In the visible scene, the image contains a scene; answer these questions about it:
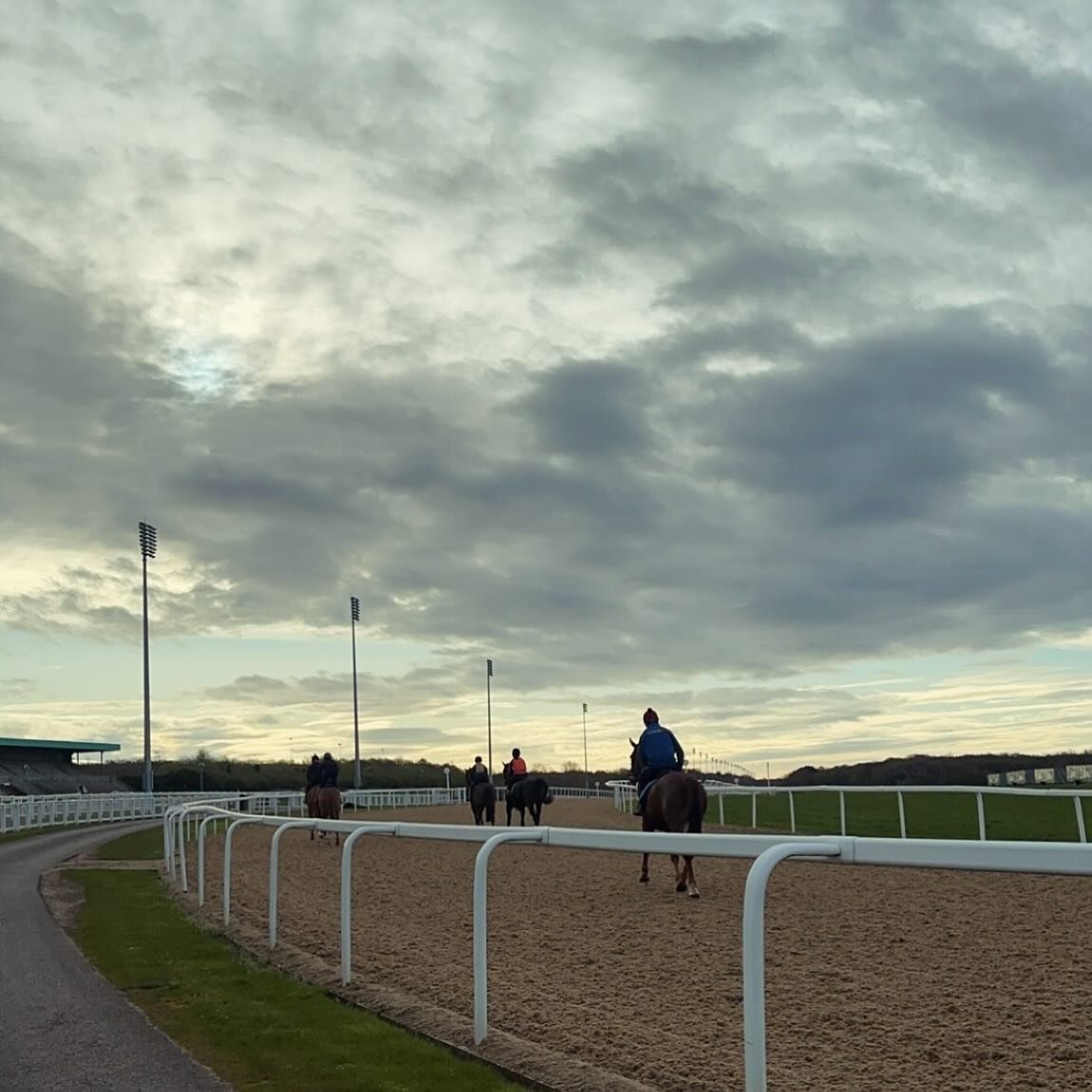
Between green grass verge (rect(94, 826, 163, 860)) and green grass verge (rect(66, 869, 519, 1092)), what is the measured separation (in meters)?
11.8

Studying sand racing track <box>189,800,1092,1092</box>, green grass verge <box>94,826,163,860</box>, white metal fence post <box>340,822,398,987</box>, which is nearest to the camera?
sand racing track <box>189,800,1092,1092</box>

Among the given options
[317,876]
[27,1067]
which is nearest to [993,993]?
[27,1067]

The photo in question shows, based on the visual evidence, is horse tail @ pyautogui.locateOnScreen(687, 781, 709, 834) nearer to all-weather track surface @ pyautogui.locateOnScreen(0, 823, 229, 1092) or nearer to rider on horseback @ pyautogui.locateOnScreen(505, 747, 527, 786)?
all-weather track surface @ pyautogui.locateOnScreen(0, 823, 229, 1092)

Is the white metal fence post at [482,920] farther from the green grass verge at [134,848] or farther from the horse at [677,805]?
the green grass verge at [134,848]

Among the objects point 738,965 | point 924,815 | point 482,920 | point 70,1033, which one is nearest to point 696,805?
point 738,965

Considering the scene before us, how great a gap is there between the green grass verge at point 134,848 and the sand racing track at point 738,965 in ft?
26.9

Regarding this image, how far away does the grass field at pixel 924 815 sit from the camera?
2330cm

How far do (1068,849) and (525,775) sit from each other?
2457 centimetres

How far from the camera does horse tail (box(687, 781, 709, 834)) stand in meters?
13.3

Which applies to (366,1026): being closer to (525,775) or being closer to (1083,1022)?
(1083,1022)

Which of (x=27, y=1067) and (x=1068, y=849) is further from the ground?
(x=1068, y=849)

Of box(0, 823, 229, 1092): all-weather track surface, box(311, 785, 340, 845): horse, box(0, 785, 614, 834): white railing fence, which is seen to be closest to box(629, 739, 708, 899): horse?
box(0, 823, 229, 1092): all-weather track surface

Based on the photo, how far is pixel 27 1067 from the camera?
6.48 metres

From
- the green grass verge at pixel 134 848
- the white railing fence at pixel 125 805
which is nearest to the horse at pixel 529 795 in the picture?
the white railing fence at pixel 125 805
